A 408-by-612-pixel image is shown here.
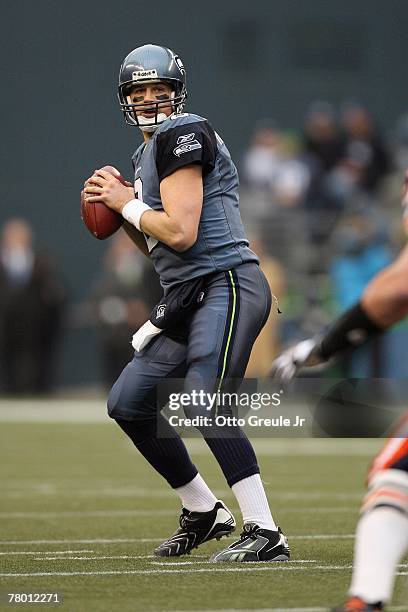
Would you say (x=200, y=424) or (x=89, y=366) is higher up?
(x=200, y=424)

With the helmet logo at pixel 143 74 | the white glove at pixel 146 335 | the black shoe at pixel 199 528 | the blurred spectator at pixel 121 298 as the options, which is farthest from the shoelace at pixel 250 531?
the blurred spectator at pixel 121 298

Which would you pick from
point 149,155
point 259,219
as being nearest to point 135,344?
point 149,155

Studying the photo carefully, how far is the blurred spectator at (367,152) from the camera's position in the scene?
18.4 meters

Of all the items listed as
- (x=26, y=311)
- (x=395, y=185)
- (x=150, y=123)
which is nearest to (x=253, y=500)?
(x=150, y=123)

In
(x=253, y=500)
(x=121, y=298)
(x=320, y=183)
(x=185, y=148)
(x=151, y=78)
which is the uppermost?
(x=151, y=78)

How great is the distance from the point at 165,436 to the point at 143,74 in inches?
60.3

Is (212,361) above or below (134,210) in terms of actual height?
below

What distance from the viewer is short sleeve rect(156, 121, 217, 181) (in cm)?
587

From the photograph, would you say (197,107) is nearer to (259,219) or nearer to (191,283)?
(259,219)

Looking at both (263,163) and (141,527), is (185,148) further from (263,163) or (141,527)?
(263,163)

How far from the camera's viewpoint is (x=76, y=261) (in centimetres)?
2038

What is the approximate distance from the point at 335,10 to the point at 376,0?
629 mm

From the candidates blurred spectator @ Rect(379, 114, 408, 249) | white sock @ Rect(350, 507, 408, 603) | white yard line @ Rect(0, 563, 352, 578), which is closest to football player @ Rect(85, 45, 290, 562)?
white yard line @ Rect(0, 563, 352, 578)

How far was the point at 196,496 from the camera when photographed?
20.6 ft
